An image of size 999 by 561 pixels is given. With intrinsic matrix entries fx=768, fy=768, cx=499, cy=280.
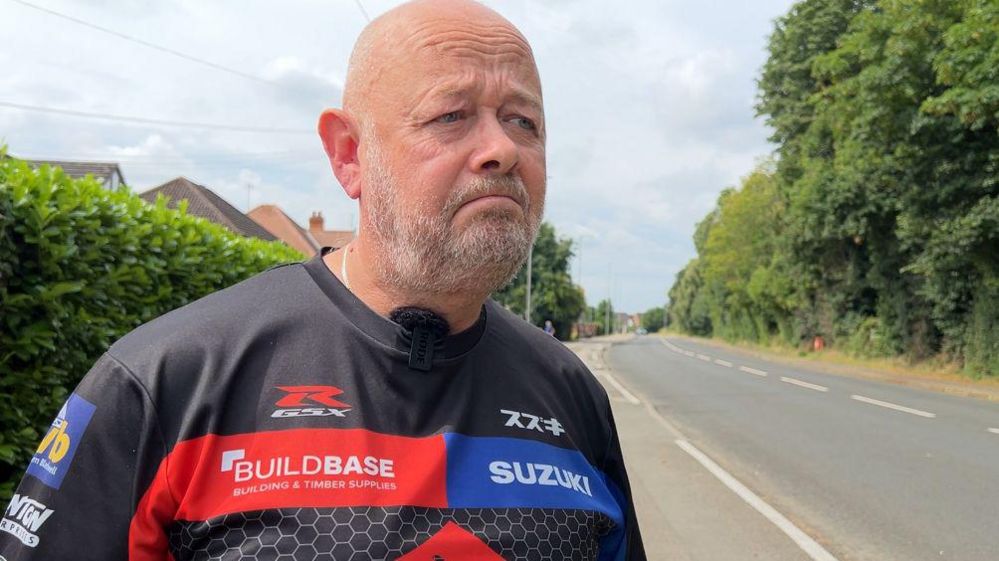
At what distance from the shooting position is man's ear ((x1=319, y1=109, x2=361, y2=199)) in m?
1.52

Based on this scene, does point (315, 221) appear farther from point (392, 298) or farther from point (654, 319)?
point (654, 319)

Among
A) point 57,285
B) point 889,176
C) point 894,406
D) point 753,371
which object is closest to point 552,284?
point 753,371

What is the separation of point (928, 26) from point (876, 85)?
1.72m

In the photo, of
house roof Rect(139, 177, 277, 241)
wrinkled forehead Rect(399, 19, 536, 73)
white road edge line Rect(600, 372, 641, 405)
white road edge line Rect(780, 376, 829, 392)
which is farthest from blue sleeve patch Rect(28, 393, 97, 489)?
house roof Rect(139, 177, 277, 241)

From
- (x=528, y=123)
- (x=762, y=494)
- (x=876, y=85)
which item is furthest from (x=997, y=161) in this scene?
(x=528, y=123)

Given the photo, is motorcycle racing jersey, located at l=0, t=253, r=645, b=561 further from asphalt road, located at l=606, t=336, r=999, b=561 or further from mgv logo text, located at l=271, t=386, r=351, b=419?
asphalt road, located at l=606, t=336, r=999, b=561

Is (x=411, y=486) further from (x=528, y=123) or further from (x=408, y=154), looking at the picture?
(x=528, y=123)

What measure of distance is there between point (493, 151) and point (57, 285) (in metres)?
3.27

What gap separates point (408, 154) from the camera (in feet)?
4.53

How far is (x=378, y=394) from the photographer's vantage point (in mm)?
1354

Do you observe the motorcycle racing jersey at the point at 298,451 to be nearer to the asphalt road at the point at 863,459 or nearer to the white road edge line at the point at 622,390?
the asphalt road at the point at 863,459

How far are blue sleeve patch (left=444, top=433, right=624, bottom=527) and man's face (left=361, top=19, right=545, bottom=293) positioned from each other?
298 millimetres

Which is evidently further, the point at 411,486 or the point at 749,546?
the point at 749,546

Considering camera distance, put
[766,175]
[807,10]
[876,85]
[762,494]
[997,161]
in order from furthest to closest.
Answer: [766,175]
[807,10]
[876,85]
[997,161]
[762,494]
